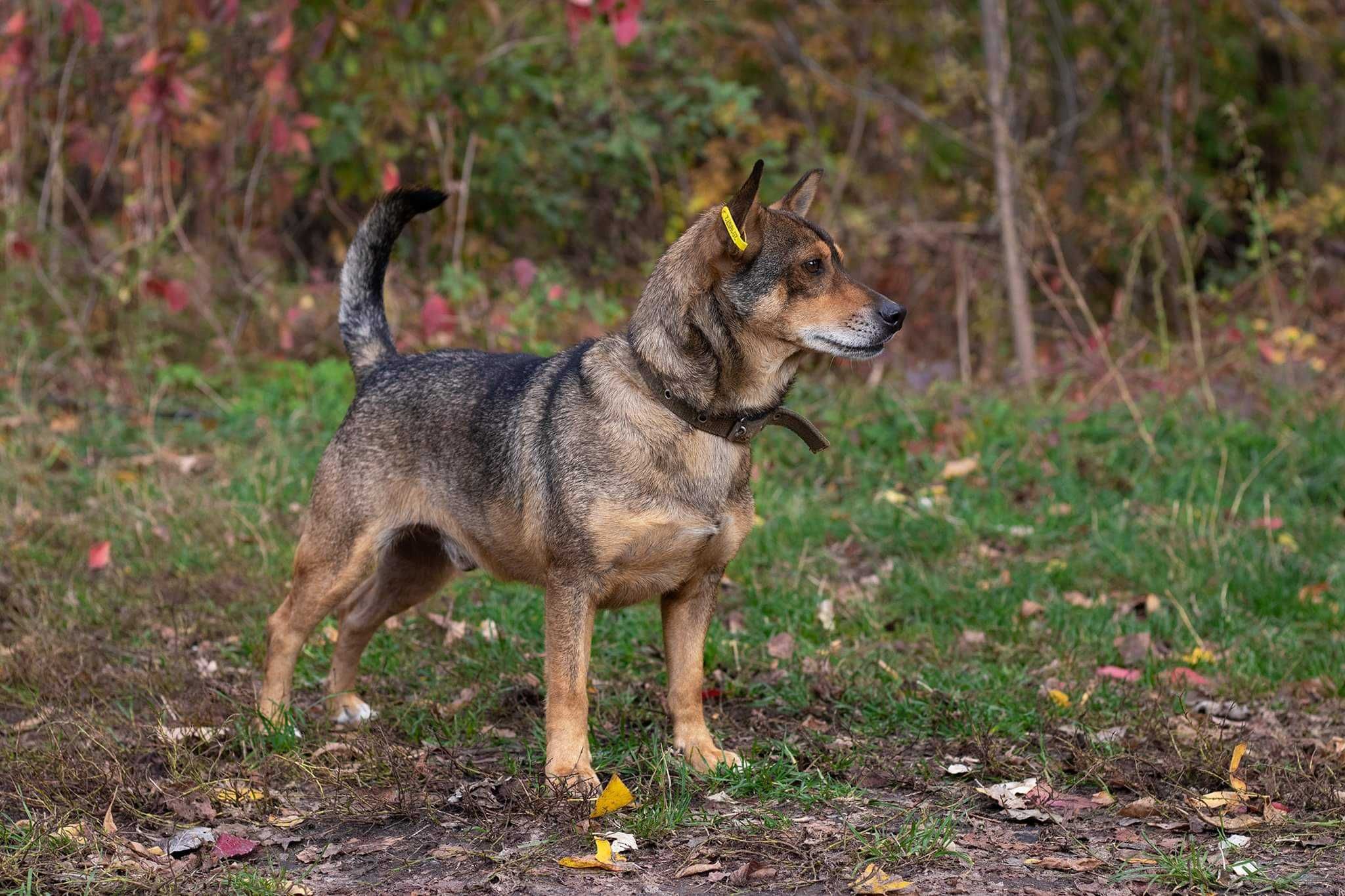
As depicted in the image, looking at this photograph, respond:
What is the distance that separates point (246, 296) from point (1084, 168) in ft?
25.1

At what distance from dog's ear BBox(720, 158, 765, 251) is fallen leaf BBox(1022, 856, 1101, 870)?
193cm

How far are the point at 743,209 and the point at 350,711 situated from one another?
2359 mm

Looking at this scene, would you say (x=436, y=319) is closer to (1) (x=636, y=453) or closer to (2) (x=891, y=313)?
(1) (x=636, y=453)

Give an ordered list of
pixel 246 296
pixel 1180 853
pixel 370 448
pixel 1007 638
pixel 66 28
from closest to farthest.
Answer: pixel 1180 853 → pixel 370 448 → pixel 1007 638 → pixel 66 28 → pixel 246 296

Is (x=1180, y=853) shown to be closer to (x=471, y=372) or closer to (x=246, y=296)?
(x=471, y=372)

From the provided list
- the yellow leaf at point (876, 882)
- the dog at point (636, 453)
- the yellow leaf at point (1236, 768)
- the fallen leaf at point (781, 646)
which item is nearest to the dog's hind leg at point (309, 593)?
the dog at point (636, 453)

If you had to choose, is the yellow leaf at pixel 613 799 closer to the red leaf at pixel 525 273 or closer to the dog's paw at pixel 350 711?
the dog's paw at pixel 350 711

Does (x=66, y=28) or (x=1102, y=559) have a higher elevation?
(x=66, y=28)

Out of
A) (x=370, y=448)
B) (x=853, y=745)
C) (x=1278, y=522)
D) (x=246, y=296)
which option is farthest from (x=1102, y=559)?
(x=246, y=296)

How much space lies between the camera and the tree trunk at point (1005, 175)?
9891 millimetres

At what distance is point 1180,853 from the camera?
3.79 meters

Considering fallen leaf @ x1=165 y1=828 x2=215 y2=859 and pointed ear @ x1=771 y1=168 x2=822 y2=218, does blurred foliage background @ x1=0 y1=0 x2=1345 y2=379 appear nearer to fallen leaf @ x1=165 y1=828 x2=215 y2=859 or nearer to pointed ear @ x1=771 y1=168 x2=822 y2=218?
pointed ear @ x1=771 y1=168 x2=822 y2=218

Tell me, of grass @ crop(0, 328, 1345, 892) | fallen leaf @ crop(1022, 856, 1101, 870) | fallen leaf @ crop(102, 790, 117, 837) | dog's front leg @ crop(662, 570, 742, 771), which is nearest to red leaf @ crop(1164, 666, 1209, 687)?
grass @ crop(0, 328, 1345, 892)

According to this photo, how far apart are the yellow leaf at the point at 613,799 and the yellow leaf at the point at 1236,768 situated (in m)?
1.82
